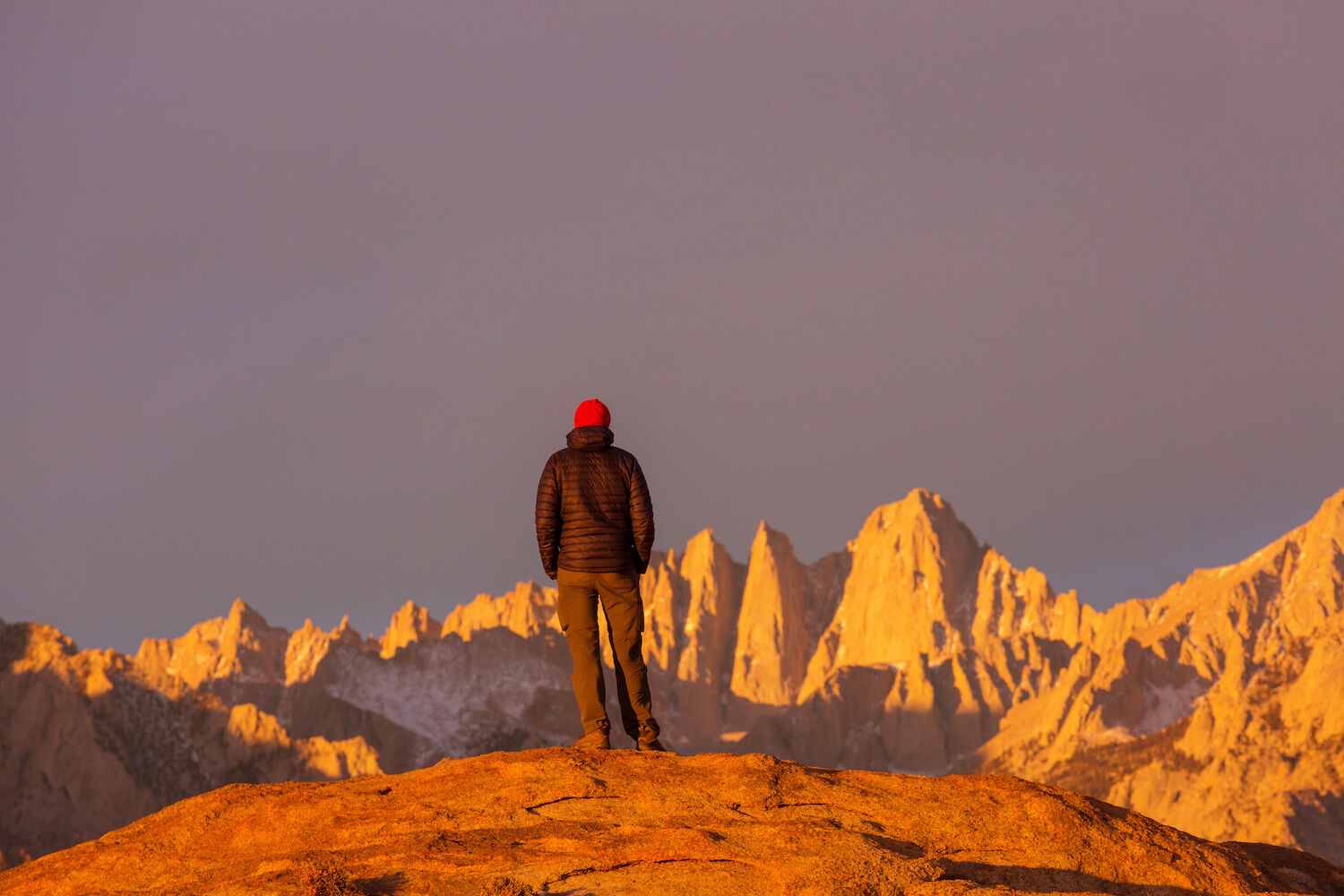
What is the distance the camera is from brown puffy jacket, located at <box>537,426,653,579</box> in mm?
17156

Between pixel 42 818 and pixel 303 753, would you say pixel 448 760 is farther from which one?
pixel 303 753

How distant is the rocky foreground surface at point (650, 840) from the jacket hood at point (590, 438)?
12.8 ft

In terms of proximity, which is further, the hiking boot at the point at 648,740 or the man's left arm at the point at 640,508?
the hiking boot at the point at 648,740

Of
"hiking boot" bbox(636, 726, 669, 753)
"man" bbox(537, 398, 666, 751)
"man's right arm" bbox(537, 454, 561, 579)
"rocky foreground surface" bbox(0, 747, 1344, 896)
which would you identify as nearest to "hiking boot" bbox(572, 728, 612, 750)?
"man" bbox(537, 398, 666, 751)

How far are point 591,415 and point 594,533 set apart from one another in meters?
1.58

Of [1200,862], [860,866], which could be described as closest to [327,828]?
[860,866]

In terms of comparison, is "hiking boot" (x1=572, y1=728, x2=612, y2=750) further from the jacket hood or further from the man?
the jacket hood

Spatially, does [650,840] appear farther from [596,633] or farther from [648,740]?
[648,740]

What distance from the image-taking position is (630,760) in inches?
637

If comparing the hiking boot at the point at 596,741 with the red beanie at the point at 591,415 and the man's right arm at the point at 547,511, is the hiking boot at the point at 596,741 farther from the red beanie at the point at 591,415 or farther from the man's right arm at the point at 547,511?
the red beanie at the point at 591,415

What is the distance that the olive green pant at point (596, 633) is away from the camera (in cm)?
1720

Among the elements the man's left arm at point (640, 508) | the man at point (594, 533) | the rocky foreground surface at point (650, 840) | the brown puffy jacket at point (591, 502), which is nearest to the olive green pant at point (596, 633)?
the man at point (594, 533)

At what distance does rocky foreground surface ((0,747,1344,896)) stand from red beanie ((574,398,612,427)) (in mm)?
4259

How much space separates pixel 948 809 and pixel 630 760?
12.6 ft
